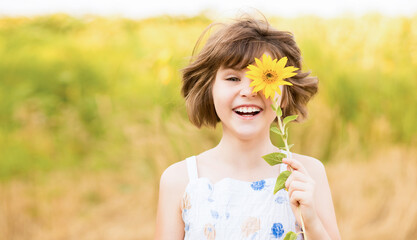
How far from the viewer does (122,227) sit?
4164 millimetres

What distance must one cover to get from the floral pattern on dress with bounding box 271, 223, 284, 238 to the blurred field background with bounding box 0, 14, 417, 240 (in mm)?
1389

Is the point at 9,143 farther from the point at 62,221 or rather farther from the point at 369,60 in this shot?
the point at 369,60

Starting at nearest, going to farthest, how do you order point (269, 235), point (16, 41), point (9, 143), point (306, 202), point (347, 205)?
point (306, 202) → point (269, 235) → point (347, 205) → point (9, 143) → point (16, 41)

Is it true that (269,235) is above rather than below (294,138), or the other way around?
below

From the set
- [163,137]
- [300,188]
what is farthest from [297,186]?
[163,137]

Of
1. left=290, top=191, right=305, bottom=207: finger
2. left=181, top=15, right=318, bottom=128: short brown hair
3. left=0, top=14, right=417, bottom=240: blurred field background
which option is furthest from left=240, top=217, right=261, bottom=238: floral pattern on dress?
left=0, top=14, right=417, bottom=240: blurred field background

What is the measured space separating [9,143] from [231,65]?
401cm

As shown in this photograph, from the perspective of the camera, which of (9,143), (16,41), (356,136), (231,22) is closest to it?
(231,22)

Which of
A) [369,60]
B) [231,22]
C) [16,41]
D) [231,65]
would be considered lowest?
[231,65]

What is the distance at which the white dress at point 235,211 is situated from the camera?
1615 mm

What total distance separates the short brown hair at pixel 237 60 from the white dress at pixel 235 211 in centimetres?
30

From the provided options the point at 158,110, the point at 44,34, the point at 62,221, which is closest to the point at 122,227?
the point at 62,221

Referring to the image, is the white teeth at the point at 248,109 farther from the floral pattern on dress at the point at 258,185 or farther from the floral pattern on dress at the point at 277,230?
the floral pattern on dress at the point at 277,230

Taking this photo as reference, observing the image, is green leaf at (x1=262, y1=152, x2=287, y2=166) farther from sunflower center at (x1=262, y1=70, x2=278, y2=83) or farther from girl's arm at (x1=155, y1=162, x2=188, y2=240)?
girl's arm at (x1=155, y1=162, x2=188, y2=240)
